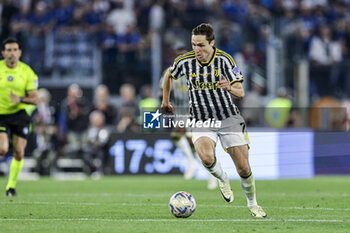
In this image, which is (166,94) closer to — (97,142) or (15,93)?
(15,93)

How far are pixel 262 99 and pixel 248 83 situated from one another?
0.58 meters

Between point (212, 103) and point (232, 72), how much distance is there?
1.61ft

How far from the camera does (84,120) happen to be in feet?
62.3

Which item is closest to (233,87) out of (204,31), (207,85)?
(207,85)

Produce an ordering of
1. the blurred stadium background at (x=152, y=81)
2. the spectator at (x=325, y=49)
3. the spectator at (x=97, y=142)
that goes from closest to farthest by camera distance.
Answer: the blurred stadium background at (x=152, y=81)
the spectator at (x=97, y=142)
the spectator at (x=325, y=49)

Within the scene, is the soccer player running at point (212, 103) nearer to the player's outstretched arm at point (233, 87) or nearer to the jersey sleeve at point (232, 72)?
the jersey sleeve at point (232, 72)

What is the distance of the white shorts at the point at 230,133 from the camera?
847 cm

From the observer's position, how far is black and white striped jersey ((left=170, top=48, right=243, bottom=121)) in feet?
27.9

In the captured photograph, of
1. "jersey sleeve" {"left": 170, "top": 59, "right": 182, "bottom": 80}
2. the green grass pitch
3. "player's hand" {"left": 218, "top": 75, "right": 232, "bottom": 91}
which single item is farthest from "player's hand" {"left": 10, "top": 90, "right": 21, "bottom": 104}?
"player's hand" {"left": 218, "top": 75, "right": 232, "bottom": 91}

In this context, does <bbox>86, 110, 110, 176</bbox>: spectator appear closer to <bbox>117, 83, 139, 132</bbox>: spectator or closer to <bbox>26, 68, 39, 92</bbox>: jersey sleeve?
<bbox>117, 83, 139, 132</bbox>: spectator

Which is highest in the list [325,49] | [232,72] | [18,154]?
[325,49]

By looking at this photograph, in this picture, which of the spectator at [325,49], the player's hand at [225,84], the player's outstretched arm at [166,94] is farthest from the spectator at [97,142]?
the player's hand at [225,84]

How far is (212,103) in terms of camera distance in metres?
8.62

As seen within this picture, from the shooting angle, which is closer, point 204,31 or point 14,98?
point 204,31
